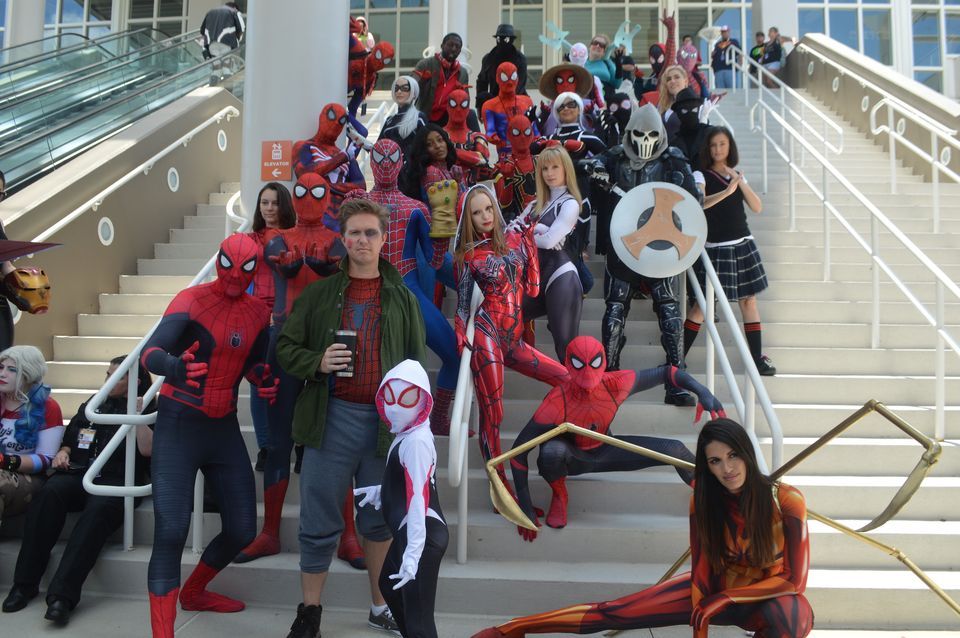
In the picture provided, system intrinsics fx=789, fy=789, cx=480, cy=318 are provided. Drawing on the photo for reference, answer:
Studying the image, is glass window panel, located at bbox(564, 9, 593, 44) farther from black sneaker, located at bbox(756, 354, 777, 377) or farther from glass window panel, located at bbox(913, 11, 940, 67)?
black sneaker, located at bbox(756, 354, 777, 377)

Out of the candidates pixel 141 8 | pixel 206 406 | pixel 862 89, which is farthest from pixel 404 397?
pixel 141 8

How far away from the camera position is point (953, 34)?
1884cm

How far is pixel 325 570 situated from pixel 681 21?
18.9 m

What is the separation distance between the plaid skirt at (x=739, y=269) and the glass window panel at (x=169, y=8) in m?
19.6

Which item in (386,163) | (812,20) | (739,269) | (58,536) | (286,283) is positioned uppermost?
(812,20)

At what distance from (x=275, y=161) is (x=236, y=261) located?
281 centimetres

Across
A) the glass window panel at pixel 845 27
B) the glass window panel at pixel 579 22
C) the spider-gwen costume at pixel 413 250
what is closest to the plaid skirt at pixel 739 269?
the spider-gwen costume at pixel 413 250

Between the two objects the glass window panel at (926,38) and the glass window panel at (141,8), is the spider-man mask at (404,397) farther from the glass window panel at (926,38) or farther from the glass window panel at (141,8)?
the glass window panel at (141,8)

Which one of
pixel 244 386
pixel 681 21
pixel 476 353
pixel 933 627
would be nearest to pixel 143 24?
pixel 681 21

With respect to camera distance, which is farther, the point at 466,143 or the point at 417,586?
the point at 466,143

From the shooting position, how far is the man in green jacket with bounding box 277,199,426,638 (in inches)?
137

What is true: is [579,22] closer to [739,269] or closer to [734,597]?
[739,269]

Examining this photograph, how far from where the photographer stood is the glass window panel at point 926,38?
61.9ft

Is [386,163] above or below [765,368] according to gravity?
above
